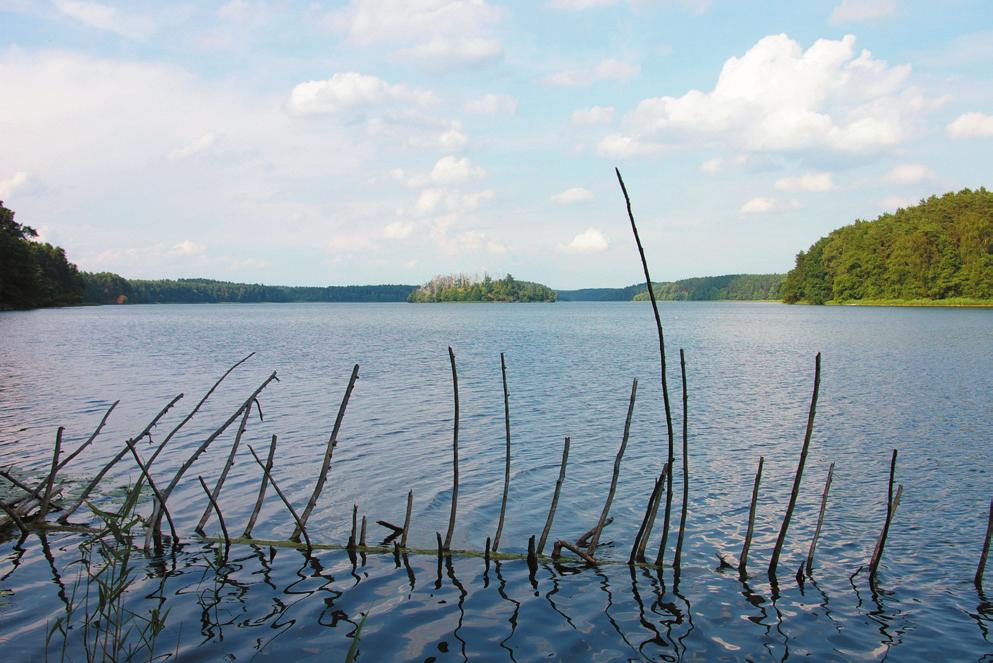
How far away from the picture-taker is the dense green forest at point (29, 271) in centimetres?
9475

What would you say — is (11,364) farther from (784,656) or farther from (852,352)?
(852,352)

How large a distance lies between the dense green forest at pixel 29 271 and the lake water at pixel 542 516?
3197 inches

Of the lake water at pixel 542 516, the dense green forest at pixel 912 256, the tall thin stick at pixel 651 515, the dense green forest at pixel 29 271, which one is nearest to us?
the lake water at pixel 542 516

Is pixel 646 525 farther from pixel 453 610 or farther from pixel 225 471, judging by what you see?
pixel 225 471

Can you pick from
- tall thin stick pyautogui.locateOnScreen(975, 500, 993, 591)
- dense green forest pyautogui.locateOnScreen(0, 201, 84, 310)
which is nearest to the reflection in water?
tall thin stick pyautogui.locateOnScreen(975, 500, 993, 591)

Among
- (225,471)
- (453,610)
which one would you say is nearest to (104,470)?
(225,471)

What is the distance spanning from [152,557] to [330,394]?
54.4 feet

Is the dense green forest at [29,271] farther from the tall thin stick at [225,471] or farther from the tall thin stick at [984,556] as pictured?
the tall thin stick at [984,556]

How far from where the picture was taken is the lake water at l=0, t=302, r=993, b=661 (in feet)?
23.2

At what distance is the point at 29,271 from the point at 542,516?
11516 centimetres

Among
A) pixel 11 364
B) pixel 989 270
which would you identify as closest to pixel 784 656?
pixel 11 364

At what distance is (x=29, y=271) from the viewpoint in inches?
3974

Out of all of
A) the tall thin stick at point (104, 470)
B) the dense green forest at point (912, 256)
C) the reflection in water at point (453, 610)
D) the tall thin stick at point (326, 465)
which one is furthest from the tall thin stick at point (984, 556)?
the dense green forest at point (912, 256)

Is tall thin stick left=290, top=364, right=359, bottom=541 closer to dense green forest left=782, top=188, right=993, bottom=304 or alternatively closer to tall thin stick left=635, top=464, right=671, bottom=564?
tall thin stick left=635, top=464, right=671, bottom=564
